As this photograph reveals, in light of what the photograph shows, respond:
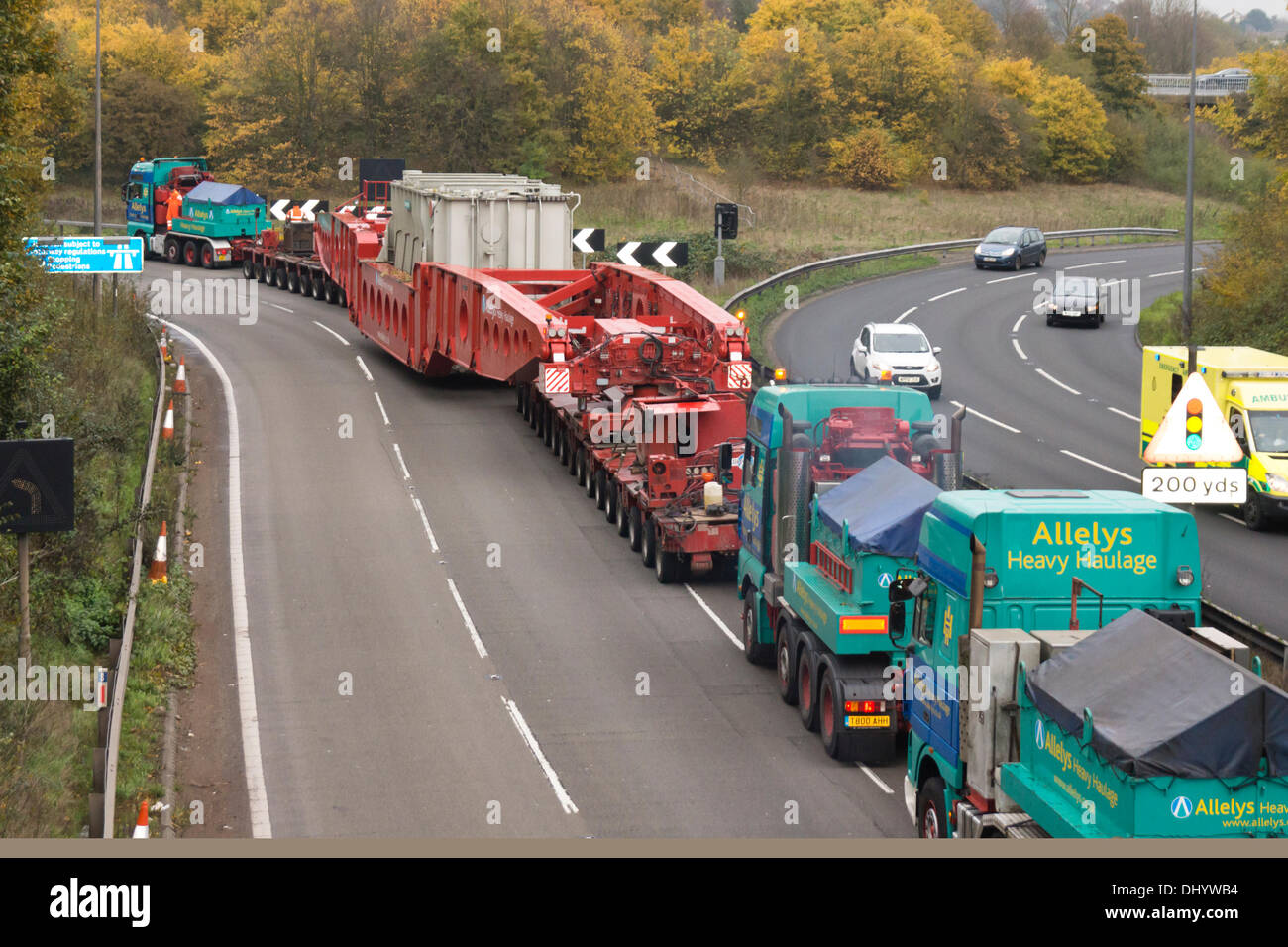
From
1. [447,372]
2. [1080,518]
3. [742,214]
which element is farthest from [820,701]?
[742,214]

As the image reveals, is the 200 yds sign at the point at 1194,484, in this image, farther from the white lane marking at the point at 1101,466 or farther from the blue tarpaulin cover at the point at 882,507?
the white lane marking at the point at 1101,466

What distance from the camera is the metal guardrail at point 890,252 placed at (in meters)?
42.6

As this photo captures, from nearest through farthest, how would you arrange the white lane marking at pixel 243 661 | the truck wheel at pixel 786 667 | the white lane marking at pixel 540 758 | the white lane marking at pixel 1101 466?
1. the white lane marking at pixel 243 661
2. the white lane marking at pixel 540 758
3. the truck wheel at pixel 786 667
4. the white lane marking at pixel 1101 466

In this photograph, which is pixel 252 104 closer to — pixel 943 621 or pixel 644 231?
pixel 644 231

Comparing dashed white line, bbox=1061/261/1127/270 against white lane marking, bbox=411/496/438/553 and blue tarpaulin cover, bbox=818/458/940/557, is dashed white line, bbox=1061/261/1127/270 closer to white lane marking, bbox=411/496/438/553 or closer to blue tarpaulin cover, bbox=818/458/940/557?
white lane marking, bbox=411/496/438/553

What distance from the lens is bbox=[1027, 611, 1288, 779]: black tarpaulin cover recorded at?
302 inches

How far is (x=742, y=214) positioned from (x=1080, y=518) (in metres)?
55.6

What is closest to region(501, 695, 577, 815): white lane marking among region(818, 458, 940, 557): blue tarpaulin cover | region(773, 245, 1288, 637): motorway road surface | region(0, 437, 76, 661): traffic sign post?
region(818, 458, 940, 557): blue tarpaulin cover

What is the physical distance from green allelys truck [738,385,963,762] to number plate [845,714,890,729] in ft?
0.04

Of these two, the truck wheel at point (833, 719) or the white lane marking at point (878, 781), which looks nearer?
the white lane marking at point (878, 781)

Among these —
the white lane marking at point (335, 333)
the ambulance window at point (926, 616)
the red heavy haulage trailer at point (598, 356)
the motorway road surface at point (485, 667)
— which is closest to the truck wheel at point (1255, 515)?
the red heavy haulage trailer at point (598, 356)

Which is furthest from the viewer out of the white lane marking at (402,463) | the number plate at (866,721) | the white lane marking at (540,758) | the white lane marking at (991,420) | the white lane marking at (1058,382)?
the white lane marking at (1058,382)

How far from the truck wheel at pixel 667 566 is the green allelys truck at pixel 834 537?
2.55m

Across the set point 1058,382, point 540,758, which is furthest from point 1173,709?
point 1058,382
